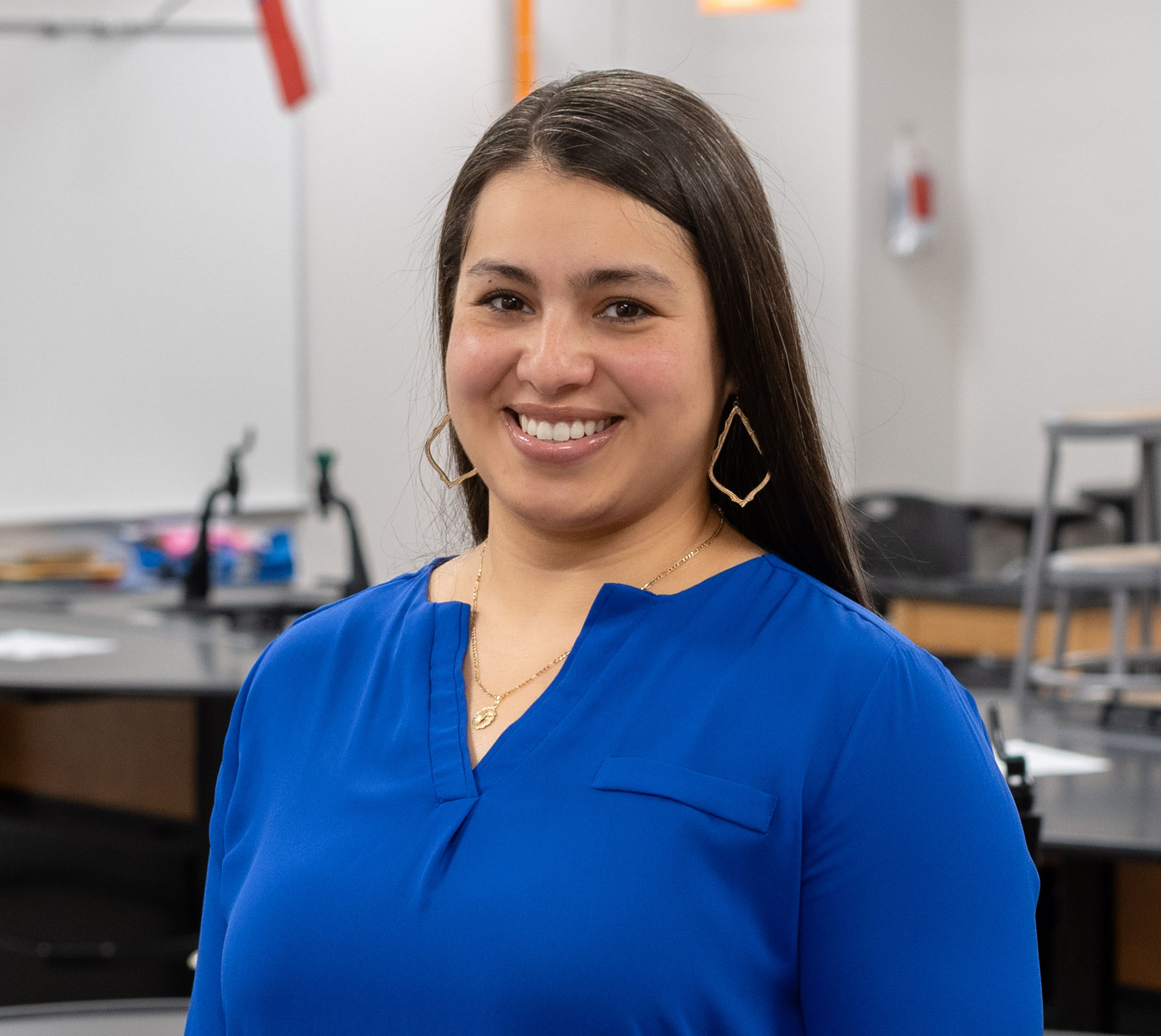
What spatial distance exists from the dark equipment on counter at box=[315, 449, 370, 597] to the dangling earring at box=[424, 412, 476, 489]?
217 cm

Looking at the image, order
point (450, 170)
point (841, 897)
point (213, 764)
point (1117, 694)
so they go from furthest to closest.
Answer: point (450, 170) < point (213, 764) < point (1117, 694) < point (841, 897)

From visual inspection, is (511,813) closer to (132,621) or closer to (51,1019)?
(51,1019)

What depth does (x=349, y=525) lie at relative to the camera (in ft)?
11.5

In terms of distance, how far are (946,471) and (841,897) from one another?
624 centimetres

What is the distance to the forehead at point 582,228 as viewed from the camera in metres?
0.98

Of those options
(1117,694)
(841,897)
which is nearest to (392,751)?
(841,897)

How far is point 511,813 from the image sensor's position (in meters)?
0.97

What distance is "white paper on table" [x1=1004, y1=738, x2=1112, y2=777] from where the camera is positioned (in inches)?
91.0

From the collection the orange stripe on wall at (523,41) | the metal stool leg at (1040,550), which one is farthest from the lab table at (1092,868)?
the orange stripe on wall at (523,41)

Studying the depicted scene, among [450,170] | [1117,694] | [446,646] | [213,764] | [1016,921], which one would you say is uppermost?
[450,170]

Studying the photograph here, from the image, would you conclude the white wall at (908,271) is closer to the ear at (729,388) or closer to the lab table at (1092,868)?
the lab table at (1092,868)

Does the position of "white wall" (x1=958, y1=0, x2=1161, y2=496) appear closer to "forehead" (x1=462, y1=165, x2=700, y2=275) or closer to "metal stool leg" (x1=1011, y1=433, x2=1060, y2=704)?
"metal stool leg" (x1=1011, y1=433, x2=1060, y2=704)

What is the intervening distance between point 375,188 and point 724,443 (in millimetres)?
5368

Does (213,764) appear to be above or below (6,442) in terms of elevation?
below
